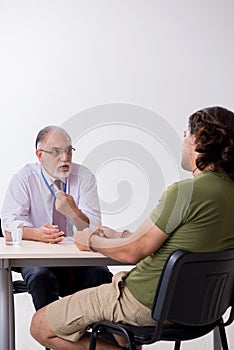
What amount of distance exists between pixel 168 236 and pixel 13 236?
0.86 metres

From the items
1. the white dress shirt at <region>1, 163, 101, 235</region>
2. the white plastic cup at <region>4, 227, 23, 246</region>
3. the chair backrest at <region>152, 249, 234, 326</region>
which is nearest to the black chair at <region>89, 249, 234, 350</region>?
the chair backrest at <region>152, 249, 234, 326</region>

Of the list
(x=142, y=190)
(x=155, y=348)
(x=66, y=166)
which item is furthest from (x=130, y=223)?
(x=155, y=348)

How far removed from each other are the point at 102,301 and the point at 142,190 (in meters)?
0.41

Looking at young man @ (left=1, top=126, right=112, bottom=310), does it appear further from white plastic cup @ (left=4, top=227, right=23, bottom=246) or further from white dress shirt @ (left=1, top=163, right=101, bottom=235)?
white plastic cup @ (left=4, top=227, right=23, bottom=246)

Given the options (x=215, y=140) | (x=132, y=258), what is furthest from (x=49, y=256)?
(x=215, y=140)

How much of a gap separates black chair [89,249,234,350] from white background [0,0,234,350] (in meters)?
3.45

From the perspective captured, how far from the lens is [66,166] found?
3.30 m

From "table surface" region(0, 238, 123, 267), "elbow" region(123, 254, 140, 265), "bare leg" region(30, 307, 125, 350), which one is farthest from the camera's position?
"table surface" region(0, 238, 123, 267)

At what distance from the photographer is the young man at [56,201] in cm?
312

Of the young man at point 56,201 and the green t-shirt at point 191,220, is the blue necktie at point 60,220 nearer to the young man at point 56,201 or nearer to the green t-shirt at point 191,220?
the young man at point 56,201

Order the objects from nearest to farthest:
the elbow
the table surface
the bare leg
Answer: the elbow, the bare leg, the table surface

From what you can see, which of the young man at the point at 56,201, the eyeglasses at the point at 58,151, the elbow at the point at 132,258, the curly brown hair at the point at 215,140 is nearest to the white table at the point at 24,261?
the elbow at the point at 132,258

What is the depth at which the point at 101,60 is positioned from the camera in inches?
221

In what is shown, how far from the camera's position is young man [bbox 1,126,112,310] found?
3125 mm
